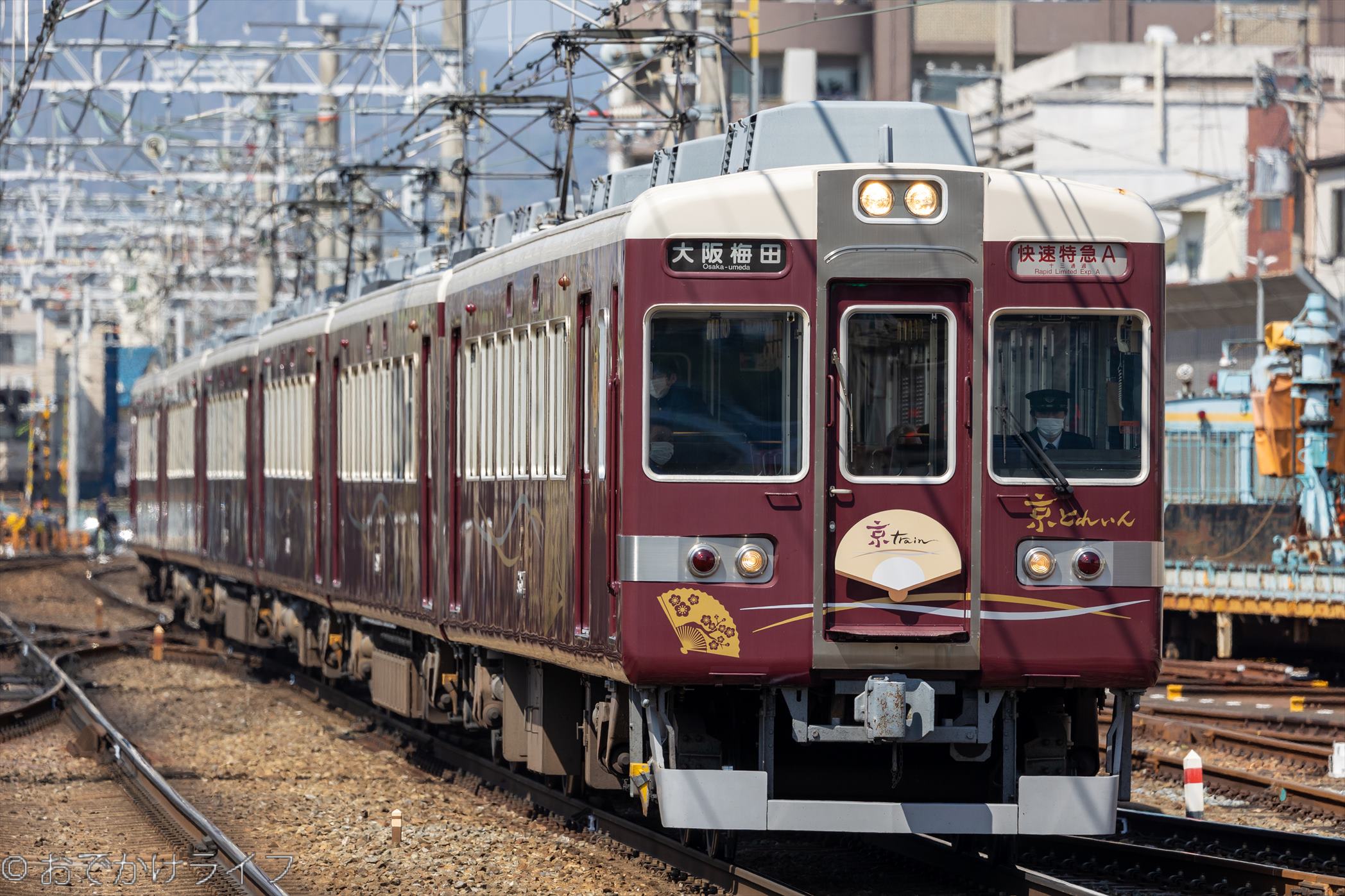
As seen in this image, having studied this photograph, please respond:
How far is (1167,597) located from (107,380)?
40.4 metres

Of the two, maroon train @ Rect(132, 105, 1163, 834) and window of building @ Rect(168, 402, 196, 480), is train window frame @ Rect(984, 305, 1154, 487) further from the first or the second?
window of building @ Rect(168, 402, 196, 480)

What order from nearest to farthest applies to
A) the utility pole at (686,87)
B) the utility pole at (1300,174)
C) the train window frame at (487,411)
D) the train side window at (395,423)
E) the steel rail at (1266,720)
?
the train window frame at (487,411), the train side window at (395,423), the utility pole at (686,87), the steel rail at (1266,720), the utility pole at (1300,174)

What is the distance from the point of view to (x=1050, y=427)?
8969 millimetres

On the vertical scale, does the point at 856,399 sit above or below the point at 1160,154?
below

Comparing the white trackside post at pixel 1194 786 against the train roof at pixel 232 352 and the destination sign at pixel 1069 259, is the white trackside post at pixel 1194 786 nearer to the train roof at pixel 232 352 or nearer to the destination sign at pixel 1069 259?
the destination sign at pixel 1069 259

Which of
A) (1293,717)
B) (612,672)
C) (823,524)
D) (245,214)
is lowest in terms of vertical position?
(1293,717)

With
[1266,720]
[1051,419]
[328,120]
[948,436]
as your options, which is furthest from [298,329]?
[328,120]

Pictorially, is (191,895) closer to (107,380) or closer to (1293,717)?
(1293,717)

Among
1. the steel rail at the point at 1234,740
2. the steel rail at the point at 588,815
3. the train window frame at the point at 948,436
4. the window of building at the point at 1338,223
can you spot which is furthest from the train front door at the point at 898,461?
the window of building at the point at 1338,223

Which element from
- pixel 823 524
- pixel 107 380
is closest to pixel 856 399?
pixel 823 524

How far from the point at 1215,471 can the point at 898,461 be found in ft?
69.5

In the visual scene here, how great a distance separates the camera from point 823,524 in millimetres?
8852

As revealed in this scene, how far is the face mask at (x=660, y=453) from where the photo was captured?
354 inches

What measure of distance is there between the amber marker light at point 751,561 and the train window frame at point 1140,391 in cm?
100
